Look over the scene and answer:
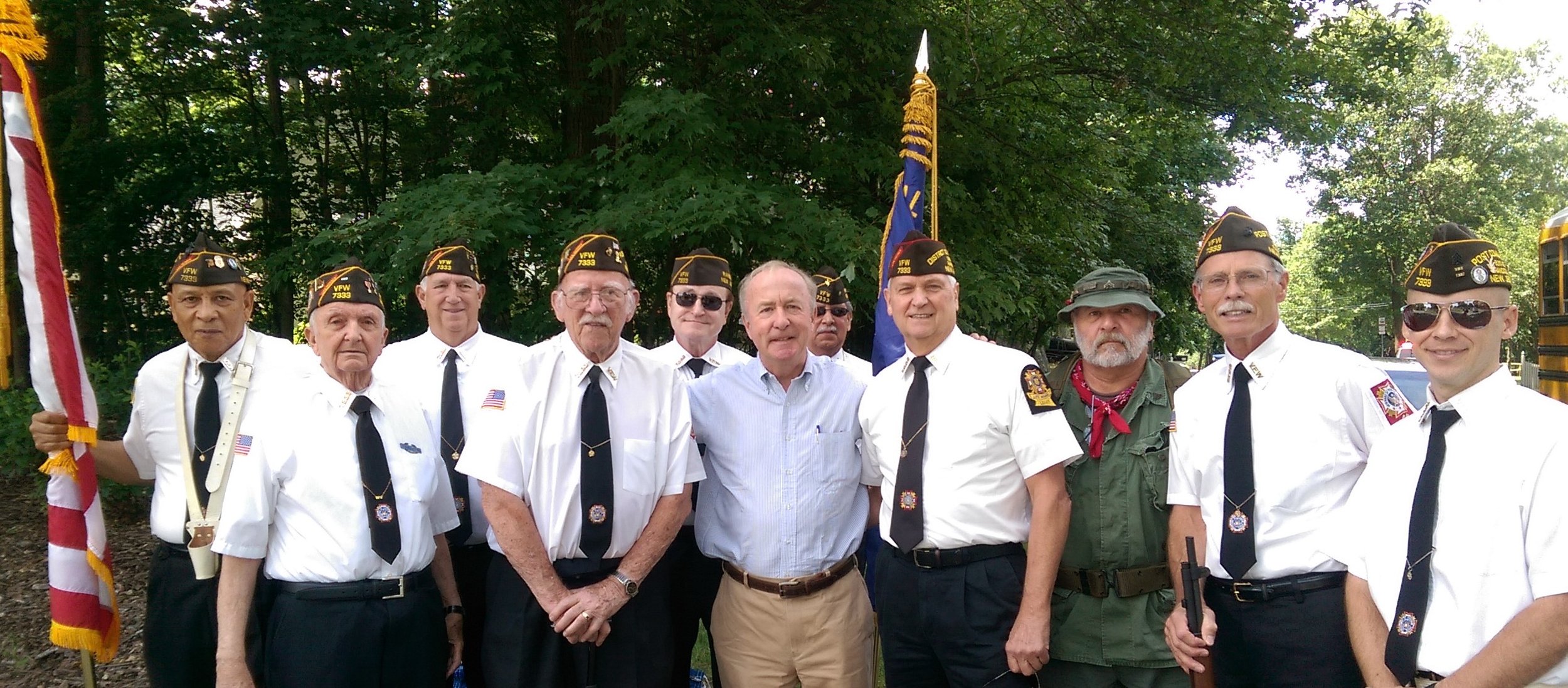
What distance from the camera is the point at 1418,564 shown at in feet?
8.20

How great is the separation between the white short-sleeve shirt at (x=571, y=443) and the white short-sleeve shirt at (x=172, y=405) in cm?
96

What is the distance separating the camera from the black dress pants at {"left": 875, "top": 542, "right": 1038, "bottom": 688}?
126 inches

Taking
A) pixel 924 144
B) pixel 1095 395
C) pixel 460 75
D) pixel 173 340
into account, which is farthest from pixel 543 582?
pixel 173 340

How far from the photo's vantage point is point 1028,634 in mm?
3141

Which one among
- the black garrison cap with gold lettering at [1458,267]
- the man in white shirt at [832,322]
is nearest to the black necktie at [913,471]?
the black garrison cap with gold lettering at [1458,267]

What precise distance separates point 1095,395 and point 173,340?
1000 cm

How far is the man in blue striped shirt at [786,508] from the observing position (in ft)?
11.7

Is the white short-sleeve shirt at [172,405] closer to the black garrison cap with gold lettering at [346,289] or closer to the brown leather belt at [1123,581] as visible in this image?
the black garrison cap with gold lettering at [346,289]

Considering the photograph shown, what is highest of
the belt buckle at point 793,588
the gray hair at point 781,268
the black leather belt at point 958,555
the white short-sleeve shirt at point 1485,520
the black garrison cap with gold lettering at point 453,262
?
the black garrison cap with gold lettering at point 453,262

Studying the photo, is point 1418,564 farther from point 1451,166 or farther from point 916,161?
point 1451,166

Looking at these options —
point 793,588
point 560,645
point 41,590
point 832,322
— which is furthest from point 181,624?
point 41,590

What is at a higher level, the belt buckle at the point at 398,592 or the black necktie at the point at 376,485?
the black necktie at the point at 376,485

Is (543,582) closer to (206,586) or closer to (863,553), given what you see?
(206,586)

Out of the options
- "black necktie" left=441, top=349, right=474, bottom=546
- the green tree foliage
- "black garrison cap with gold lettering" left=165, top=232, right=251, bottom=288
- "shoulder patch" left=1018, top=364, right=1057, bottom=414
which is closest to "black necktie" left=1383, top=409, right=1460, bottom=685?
"shoulder patch" left=1018, top=364, right=1057, bottom=414
